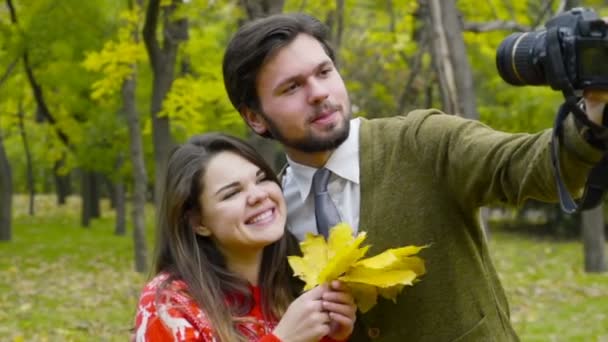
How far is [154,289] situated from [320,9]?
9517mm

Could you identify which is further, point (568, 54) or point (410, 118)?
point (410, 118)

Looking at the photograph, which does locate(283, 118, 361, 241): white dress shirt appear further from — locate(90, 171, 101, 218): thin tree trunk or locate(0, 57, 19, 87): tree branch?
locate(90, 171, 101, 218): thin tree trunk

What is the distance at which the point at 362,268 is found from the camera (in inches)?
85.0

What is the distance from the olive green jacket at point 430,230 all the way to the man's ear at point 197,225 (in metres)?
0.50

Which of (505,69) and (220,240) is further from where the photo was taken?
(220,240)

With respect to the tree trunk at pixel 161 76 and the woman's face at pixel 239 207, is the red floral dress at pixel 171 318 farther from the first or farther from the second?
the tree trunk at pixel 161 76

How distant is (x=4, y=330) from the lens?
791cm

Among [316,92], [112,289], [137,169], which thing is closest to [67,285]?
[112,289]

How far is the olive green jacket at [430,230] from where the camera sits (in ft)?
7.51

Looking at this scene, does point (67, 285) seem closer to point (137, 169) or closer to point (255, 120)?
point (137, 169)

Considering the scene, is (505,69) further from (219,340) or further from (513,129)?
(513,129)

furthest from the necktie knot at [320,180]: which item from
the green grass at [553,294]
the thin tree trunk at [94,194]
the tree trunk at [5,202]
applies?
the thin tree trunk at [94,194]

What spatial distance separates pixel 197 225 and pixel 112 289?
8722mm

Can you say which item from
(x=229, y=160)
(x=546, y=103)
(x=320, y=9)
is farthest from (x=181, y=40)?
(x=229, y=160)
